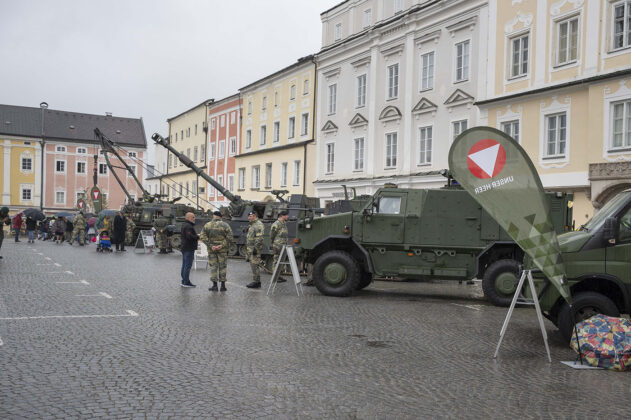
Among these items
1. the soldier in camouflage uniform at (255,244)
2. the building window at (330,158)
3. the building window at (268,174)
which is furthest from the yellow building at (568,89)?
the building window at (268,174)

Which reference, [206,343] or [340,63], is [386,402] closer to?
[206,343]

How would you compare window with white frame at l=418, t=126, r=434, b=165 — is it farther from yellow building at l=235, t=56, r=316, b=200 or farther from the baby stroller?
the baby stroller

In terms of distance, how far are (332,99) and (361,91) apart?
3.18 m

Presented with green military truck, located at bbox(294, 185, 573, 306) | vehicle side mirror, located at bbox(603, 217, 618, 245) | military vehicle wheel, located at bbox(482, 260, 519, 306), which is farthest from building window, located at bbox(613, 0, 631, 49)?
vehicle side mirror, located at bbox(603, 217, 618, 245)

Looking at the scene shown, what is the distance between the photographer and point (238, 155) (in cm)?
4825

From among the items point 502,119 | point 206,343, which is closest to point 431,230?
point 206,343

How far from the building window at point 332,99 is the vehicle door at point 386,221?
22286mm

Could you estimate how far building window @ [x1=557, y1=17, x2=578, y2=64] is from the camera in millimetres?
21141

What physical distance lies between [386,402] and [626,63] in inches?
667

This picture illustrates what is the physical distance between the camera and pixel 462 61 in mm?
26266

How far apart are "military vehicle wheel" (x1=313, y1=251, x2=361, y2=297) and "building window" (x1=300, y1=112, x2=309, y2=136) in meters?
25.6

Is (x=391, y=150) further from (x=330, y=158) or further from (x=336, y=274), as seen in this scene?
(x=336, y=274)

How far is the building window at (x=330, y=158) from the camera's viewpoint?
117 feet

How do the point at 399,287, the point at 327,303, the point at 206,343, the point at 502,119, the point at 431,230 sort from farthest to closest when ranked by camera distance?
the point at 502,119 → the point at 399,287 → the point at 431,230 → the point at 327,303 → the point at 206,343
